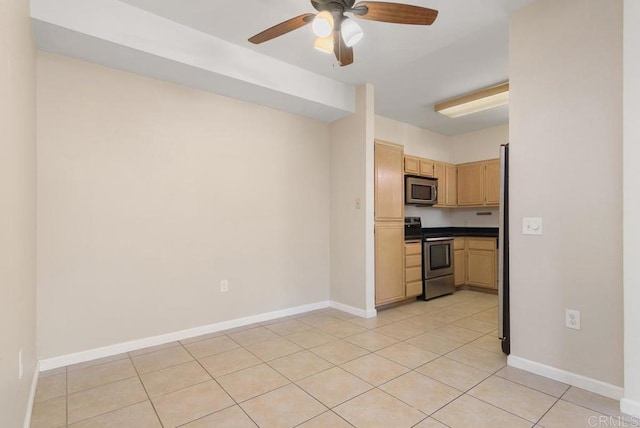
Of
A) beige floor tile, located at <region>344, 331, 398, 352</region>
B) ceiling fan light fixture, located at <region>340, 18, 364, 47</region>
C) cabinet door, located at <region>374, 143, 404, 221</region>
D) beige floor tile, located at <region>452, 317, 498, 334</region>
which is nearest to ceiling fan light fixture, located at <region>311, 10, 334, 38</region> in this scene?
ceiling fan light fixture, located at <region>340, 18, 364, 47</region>

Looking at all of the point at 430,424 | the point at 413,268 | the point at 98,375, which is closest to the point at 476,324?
the point at 413,268

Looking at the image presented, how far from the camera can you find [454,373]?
2283 millimetres

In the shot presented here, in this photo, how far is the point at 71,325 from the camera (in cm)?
243

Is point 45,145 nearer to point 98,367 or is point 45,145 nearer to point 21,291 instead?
point 21,291

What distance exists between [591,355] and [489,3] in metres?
2.53

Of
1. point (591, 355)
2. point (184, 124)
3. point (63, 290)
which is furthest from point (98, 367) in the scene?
point (591, 355)

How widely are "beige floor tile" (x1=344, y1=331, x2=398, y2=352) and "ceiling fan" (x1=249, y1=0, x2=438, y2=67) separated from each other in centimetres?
243

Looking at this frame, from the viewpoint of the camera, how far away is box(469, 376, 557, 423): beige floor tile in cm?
181

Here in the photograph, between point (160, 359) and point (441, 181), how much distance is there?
4.69 m

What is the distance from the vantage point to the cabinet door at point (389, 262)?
150 inches

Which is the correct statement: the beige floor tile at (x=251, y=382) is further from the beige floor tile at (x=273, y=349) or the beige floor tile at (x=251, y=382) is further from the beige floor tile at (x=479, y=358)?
the beige floor tile at (x=479, y=358)

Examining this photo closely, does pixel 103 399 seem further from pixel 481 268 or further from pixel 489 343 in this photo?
pixel 481 268

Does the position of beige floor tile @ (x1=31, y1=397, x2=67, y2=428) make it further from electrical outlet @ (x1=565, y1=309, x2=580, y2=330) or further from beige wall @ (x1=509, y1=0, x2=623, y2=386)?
electrical outlet @ (x1=565, y1=309, x2=580, y2=330)

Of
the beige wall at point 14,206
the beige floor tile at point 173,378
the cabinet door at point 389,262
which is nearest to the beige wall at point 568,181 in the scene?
the cabinet door at point 389,262
